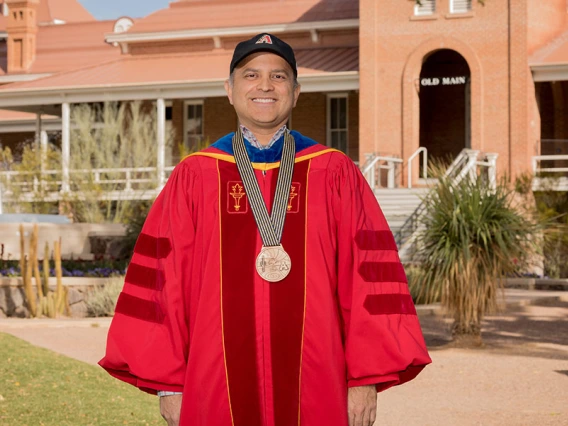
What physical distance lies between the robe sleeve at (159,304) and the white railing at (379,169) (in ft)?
69.2

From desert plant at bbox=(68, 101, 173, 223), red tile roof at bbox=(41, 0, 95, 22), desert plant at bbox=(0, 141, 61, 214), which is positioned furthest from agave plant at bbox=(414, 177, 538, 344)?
red tile roof at bbox=(41, 0, 95, 22)

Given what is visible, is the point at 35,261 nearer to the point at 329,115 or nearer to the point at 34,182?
the point at 34,182

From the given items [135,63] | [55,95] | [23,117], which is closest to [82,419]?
[55,95]

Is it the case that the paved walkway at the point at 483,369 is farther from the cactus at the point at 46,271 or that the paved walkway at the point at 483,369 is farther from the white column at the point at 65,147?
the white column at the point at 65,147

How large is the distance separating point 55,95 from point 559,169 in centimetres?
1407

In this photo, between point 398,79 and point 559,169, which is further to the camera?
point 398,79

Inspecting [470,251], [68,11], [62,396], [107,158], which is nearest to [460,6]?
[107,158]

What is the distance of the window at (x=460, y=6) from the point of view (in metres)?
26.8

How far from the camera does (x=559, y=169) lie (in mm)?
24203

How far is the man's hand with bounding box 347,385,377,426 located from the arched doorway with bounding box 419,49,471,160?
24829 mm

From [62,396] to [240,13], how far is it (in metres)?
25.2

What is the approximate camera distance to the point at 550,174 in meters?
24.6

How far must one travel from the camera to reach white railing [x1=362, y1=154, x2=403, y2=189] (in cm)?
2536

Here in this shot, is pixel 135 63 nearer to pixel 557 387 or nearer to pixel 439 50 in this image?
pixel 439 50
